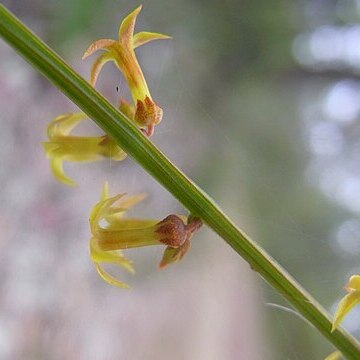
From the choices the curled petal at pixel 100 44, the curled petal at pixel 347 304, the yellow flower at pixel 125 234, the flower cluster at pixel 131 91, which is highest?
the curled petal at pixel 100 44

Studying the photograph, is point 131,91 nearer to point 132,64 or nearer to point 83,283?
point 132,64

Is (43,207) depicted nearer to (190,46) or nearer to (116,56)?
(190,46)

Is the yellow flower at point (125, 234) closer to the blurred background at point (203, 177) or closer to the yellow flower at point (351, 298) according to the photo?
the yellow flower at point (351, 298)

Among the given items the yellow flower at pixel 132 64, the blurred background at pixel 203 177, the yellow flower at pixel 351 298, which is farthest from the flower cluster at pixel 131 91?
the blurred background at pixel 203 177

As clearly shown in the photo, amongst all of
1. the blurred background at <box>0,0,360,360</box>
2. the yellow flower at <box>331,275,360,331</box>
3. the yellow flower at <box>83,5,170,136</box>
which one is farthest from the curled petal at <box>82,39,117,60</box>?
the blurred background at <box>0,0,360,360</box>

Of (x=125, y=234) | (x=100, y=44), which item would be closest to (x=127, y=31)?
(x=100, y=44)

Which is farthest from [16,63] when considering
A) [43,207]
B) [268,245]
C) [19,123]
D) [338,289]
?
[338,289]
